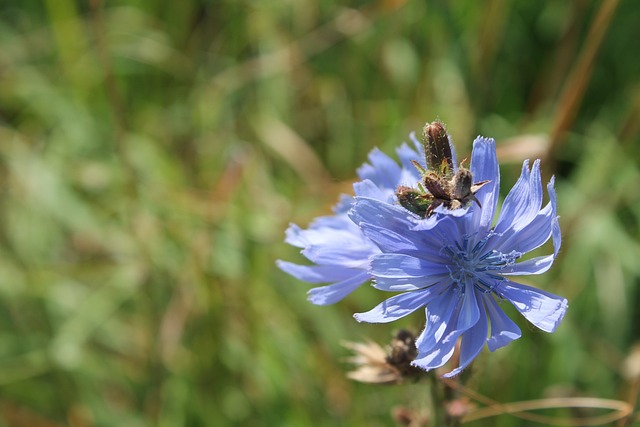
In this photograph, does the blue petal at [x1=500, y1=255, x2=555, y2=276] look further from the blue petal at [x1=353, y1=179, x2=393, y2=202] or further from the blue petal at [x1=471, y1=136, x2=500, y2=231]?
the blue petal at [x1=353, y1=179, x2=393, y2=202]

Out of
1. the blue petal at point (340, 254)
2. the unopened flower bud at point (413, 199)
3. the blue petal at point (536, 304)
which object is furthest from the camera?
the blue petal at point (340, 254)

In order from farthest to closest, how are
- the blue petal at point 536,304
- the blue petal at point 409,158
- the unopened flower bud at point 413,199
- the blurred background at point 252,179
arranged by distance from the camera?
the blurred background at point 252,179 < the blue petal at point 409,158 < the unopened flower bud at point 413,199 < the blue petal at point 536,304

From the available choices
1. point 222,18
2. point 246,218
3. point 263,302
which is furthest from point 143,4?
point 263,302

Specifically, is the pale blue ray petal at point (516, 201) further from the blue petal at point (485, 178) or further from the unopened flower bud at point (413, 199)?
the unopened flower bud at point (413, 199)

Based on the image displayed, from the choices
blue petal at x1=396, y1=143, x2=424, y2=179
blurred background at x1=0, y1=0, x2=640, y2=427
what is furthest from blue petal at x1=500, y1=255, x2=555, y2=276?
blurred background at x1=0, y1=0, x2=640, y2=427

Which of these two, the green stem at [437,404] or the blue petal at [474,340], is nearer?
the blue petal at [474,340]

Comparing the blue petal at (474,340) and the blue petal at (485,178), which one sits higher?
the blue petal at (485,178)

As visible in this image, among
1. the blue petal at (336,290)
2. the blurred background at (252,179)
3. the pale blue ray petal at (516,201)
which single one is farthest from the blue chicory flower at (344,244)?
the blurred background at (252,179)

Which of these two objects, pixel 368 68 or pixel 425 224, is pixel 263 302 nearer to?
pixel 368 68
